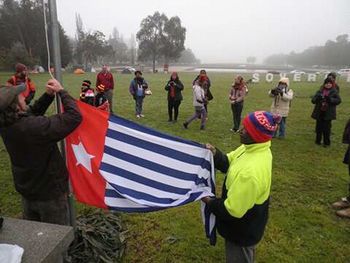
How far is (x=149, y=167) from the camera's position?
3.33 metres

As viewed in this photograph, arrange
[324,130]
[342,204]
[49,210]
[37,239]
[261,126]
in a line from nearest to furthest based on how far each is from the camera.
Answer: [37,239], [261,126], [49,210], [342,204], [324,130]

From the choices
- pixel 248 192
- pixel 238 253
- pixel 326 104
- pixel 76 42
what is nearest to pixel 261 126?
pixel 248 192

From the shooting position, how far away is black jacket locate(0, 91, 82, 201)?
260 cm

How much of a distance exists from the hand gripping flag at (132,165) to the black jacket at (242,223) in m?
0.50

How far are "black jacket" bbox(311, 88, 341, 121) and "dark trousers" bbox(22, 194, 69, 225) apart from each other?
7.55 metres

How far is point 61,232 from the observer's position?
251 cm

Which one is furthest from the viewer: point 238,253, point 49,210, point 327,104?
point 327,104

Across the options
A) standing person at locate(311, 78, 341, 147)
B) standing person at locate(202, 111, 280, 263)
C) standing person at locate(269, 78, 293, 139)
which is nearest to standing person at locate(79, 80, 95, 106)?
standing person at locate(269, 78, 293, 139)

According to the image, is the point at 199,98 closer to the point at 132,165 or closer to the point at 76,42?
the point at 132,165

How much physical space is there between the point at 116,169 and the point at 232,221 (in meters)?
1.31

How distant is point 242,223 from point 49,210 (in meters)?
1.89

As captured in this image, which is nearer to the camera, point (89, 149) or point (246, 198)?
point (246, 198)

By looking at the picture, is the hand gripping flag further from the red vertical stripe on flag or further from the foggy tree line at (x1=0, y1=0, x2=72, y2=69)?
the foggy tree line at (x1=0, y1=0, x2=72, y2=69)

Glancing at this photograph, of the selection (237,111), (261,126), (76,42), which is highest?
(76,42)
